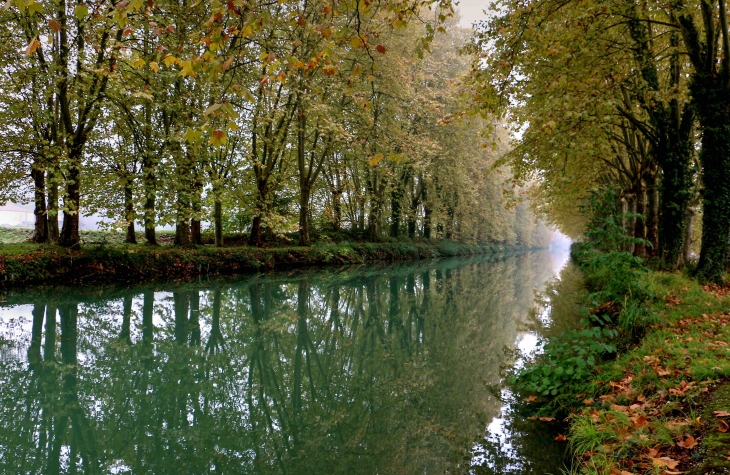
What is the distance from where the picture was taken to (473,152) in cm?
2709

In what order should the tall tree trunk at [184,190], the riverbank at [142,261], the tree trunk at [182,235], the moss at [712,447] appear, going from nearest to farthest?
the moss at [712,447] < the riverbank at [142,261] < the tall tree trunk at [184,190] < the tree trunk at [182,235]

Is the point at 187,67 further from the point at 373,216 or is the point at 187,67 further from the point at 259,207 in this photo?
the point at 373,216

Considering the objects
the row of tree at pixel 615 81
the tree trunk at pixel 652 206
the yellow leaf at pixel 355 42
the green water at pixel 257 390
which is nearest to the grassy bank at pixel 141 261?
the green water at pixel 257 390

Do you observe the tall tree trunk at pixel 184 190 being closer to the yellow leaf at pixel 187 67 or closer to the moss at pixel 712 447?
the yellow leaf at pixel 187 67

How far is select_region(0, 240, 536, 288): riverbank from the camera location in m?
10.6

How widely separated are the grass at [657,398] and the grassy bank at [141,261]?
12663 mm

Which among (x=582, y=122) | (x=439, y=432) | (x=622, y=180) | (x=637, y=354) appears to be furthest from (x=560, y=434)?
Answer: (x=622, y=180)

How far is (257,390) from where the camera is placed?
4641 mm

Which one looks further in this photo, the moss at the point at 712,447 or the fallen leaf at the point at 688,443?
the fallen leaf at the point at 688,443

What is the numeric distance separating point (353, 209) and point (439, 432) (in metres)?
24.9

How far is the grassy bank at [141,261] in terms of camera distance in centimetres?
1062

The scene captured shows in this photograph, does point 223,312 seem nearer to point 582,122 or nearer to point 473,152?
point 582,122

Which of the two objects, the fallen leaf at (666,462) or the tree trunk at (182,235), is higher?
the tree trunk at (182,235)

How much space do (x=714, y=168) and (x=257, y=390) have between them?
8746 millimetres
